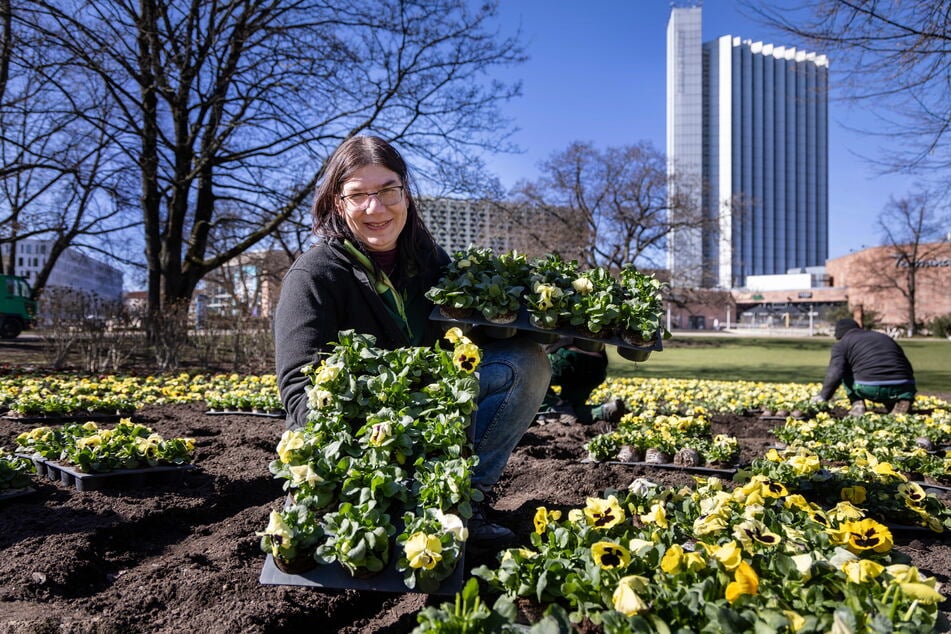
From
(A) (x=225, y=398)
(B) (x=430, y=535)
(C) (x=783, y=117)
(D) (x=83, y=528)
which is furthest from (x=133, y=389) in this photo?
(C) (x=783, y=117)

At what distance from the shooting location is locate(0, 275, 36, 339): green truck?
16.5 metres

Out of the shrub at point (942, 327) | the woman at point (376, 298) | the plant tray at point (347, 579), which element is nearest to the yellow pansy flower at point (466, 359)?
the woman at point (376, 298)

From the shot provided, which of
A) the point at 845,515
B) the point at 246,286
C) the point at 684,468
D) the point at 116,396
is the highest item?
the point at 246,286

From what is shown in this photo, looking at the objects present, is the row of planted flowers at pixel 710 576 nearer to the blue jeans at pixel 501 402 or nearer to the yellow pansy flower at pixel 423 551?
the yellow pansy flower at pixel 423 551

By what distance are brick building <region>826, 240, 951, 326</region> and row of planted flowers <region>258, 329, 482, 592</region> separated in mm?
50431

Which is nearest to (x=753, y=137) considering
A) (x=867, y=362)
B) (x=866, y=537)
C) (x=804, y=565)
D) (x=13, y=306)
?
(x=13, y=306)

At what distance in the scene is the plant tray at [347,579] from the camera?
1.45 meters

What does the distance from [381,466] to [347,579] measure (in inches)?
11.4

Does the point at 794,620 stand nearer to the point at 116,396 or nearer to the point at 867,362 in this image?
the point at 116,396

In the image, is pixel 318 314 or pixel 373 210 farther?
pixel 373 210

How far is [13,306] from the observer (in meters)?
16.7

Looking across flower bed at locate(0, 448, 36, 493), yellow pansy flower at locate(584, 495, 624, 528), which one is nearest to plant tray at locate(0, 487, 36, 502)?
flower bed at locate(0, 448, 36, 493)

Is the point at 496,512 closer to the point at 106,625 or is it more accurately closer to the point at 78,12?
the point at 106,625

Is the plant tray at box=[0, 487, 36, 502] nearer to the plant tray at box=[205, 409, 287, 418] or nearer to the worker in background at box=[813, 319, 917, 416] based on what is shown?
the plant tray at box=[205, 409, 287, 418]
